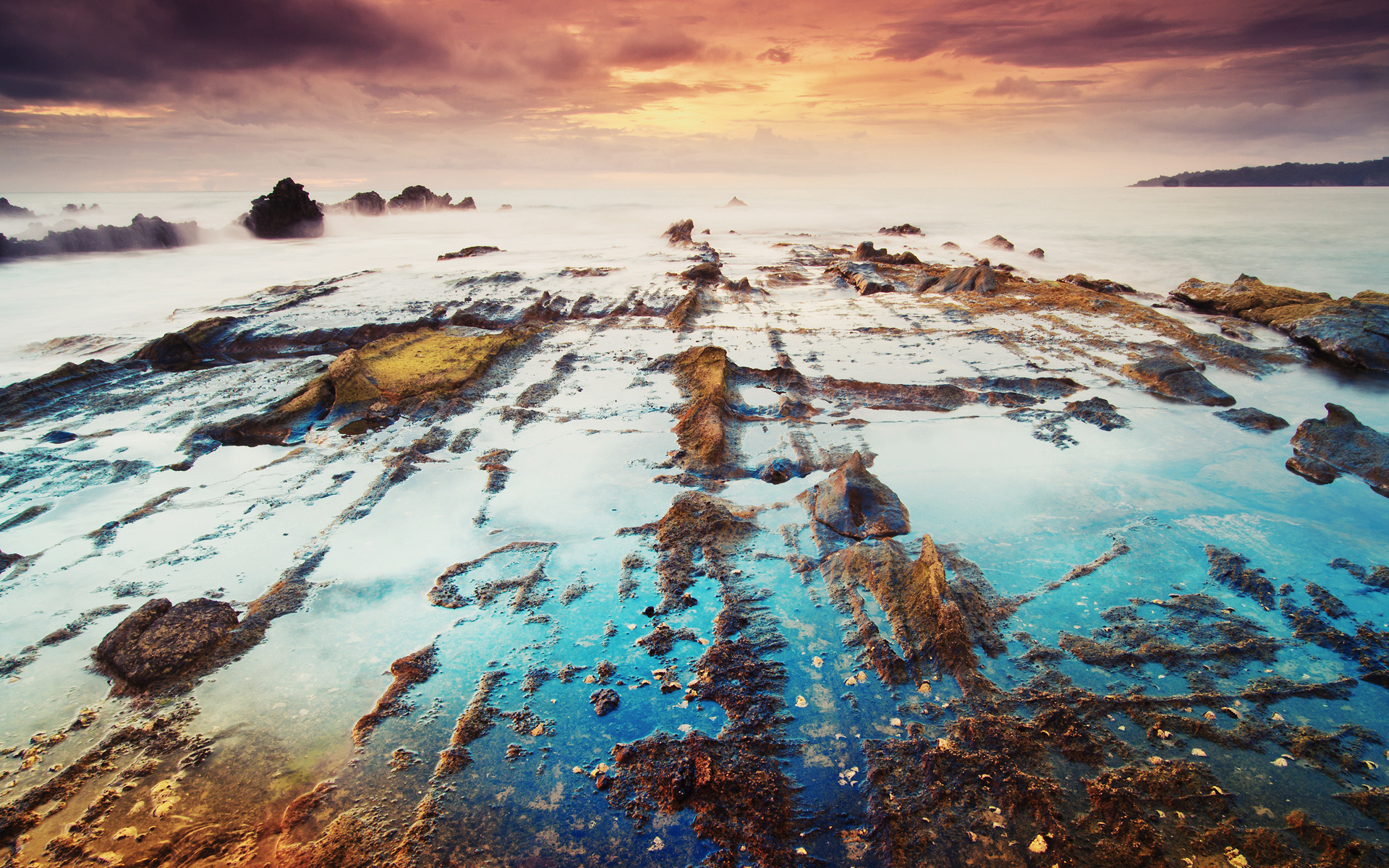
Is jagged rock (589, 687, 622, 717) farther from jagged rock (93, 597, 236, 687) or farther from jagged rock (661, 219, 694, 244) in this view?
jagged rock (661, 219, 694, 244)

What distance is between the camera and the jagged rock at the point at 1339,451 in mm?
4949

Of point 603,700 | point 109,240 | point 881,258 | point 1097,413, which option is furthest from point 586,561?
point 109,240

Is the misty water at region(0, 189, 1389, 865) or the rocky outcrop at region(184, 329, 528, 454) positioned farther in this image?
the rocky outcrop at region(184, 329, 528, 454)

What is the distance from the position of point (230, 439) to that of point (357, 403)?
121 cm

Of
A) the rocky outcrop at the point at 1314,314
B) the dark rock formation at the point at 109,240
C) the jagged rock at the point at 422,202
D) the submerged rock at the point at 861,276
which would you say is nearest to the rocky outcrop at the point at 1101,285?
the rocky outcrop at the point at 1314,314

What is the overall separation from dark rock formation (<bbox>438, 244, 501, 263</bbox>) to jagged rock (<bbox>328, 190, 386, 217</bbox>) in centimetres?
2015

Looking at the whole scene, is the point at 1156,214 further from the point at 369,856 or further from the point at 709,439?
the point at 369,856

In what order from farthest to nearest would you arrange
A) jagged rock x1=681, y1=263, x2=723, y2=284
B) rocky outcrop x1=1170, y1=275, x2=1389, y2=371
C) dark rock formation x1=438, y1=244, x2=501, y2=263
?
dark rock formation x1=438, y1=244, x2=501, y2=263 < jagged rock x1=681, y1=263, x2=723, y2=284 < rocky outcrop x1=1170, y1=275, x2=1389, y2=371

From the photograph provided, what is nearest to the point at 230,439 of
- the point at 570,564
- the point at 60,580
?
the point at 60,580

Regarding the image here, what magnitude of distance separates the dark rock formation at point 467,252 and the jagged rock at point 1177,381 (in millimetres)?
17582

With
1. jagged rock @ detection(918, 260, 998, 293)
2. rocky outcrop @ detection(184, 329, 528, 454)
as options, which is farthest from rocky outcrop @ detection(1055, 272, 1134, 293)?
rocky outcrop @ detection(184, 329, 528, 454)

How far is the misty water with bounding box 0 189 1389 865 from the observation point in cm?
256

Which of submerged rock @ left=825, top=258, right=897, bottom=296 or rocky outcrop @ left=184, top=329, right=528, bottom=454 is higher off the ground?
submerged rock @ left=825, top=258, right=897, bottom=296

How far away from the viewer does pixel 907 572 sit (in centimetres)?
369
